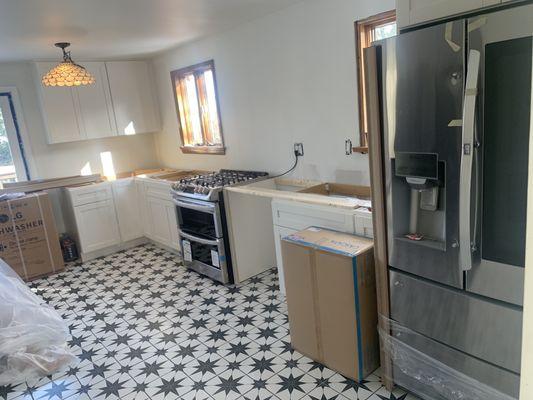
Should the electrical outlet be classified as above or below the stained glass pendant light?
below

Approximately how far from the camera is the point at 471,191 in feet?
4.92

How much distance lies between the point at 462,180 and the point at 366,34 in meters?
1.61

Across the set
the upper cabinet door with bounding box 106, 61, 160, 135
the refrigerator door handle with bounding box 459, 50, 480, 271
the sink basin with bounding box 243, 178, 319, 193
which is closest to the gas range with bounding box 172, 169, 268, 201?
the sink basin with bounding box 243, 178, 319, 193

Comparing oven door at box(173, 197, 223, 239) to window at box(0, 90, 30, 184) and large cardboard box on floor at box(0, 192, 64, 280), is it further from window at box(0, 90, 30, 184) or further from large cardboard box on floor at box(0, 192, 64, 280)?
window at box(0, 90, 30, 184)

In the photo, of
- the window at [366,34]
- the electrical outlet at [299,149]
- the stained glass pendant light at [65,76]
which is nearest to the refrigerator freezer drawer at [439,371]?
the window at [366,34]

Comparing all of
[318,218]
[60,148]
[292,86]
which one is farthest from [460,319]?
[60,148]

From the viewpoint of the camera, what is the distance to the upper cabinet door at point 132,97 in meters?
4.75

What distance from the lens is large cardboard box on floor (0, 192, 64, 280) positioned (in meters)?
3.94

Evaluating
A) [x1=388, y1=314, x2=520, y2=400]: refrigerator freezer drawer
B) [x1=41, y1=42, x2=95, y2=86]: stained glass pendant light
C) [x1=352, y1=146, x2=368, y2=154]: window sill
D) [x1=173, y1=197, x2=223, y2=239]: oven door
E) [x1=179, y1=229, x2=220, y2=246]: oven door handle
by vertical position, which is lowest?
[x1=388, y1=314, x2=520, y2=400]: refrigerator freezer drawer

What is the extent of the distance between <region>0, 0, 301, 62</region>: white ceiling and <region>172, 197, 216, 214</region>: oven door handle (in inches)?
59.9

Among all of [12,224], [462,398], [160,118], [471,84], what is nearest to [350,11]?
Answer: [471,84]

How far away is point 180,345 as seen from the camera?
2689mm

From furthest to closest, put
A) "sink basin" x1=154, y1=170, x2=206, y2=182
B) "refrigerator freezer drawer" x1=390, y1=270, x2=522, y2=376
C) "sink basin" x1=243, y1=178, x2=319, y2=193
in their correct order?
"sink basin" x1=154, y1=170, x2=206, y2=182 → "sink basin" x1=243, y1=178, x2=319, y2=193 → "refrigerator freezer drawer" x1=390, y1=270, x2=522, y2=376

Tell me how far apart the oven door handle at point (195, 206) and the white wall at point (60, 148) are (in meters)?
1.71
